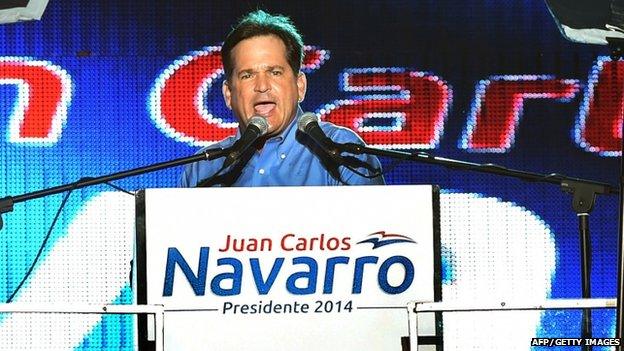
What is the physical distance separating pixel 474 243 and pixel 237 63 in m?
1.35

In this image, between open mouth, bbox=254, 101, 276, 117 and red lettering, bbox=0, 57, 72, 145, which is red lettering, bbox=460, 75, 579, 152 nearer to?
open mouth, bbox=254, 101, 276, 117

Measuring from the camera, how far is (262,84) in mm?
4668

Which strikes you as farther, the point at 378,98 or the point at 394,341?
the point at 378,98

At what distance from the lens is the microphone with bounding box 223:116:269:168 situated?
327cm

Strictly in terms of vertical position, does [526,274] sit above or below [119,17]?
below

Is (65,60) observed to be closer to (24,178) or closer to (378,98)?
(24,178)

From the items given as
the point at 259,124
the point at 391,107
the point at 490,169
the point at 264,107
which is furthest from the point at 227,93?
the point at 490,169

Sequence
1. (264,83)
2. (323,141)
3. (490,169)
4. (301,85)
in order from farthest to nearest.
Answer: (301,85)
(264,83)
(490,169)
(323,141)

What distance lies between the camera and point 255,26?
4.84 meters

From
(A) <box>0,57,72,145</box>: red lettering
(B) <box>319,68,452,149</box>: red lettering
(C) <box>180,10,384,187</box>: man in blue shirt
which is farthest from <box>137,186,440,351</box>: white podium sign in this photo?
(A) <box>0,57,72,145</box>: red lettering

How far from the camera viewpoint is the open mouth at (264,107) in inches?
185

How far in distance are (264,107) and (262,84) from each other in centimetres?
11

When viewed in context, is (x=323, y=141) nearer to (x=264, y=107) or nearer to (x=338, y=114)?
(x=264, y=107)

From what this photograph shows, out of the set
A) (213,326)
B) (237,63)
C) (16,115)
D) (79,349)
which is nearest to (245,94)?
(237,63)
